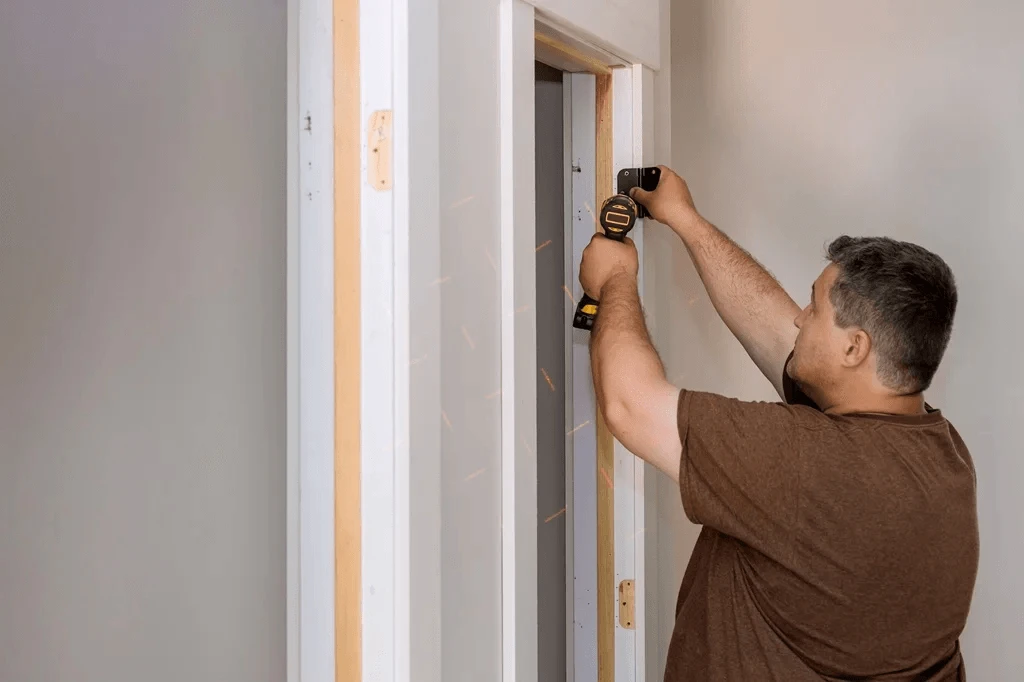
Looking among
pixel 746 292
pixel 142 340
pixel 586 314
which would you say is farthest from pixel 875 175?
pixel 142 340

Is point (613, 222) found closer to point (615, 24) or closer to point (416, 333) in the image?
point (615, 24)

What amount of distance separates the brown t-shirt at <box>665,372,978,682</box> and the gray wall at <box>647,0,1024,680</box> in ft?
1.66

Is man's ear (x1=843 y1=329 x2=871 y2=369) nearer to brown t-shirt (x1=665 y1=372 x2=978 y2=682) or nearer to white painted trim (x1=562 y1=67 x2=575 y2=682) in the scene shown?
brown t-shirt (x1=665 y1=372 x2=978 y2=682)

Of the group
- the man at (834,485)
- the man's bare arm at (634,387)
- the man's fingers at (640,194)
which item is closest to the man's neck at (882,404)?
the man at (834,485)

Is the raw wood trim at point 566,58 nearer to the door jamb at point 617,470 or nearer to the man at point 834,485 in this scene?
the door jamb at point 617,470

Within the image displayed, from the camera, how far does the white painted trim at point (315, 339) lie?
1.03 m

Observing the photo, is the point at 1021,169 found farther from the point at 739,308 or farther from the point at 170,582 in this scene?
the point at 170,582

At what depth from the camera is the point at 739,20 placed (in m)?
1.97

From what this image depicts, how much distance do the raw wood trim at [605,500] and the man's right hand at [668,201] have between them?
7cm

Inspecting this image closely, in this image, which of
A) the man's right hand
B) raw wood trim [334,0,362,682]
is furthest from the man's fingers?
raw wood trim [334,0,362,682]

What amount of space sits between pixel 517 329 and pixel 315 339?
0.94 ft

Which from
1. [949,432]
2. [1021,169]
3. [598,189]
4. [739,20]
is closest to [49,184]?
[598,189]

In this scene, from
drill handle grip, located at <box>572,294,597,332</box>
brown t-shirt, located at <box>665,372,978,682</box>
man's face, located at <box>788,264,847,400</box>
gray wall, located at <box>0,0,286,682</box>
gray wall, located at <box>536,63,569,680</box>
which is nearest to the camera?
gray wall, located at <box>0,0,286,682</box>

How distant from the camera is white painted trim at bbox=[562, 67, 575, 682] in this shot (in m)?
1.63
